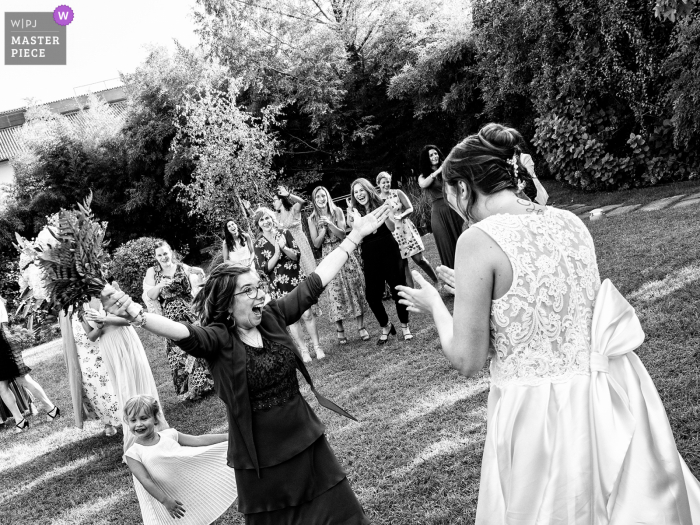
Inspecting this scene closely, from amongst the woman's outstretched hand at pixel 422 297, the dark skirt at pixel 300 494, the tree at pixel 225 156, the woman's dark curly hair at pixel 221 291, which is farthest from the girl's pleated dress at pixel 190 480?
the tree at pixel 225 156

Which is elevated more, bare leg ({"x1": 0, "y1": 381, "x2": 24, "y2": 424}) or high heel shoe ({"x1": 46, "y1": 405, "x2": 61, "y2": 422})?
bare leg ({"x1": 0, "y1": 381, "x2": 24, "y2": 424})

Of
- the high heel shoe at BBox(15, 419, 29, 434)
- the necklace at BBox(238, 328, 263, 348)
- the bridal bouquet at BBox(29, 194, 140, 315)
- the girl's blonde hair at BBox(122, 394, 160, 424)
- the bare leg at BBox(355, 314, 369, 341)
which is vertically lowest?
the high heel shoe at BBox(15, 419, 29, 434)

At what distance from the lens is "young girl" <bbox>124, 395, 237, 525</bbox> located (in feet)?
12.6

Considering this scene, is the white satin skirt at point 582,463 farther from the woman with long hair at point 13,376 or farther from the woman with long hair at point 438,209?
the woman with long hair at point 13,376

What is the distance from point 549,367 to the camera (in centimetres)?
216

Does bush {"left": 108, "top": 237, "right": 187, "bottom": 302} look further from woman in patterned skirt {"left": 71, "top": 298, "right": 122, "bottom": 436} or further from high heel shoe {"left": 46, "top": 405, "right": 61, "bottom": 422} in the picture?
woman in patterned skirt {"left": 71, "top": 298, "right": 122, "bottom": 436}

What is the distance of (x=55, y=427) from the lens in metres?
8.12

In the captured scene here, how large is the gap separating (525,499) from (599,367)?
52 cm

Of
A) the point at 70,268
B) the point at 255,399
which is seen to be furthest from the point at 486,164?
the point at 70,268

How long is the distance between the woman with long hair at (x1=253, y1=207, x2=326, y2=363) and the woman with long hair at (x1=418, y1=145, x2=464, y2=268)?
6.12 feet

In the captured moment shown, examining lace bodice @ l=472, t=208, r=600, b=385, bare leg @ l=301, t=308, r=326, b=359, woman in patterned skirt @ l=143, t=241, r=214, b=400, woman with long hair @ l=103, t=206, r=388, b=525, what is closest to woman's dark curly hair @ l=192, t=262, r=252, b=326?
woman with long hair @ l=103, t=206, r=388, b=525

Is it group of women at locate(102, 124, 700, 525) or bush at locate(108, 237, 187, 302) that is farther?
bush at locate(108, 237, 187, 302)

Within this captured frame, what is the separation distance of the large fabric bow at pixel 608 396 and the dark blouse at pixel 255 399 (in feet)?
4.58

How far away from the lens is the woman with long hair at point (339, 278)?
27.0 ft
